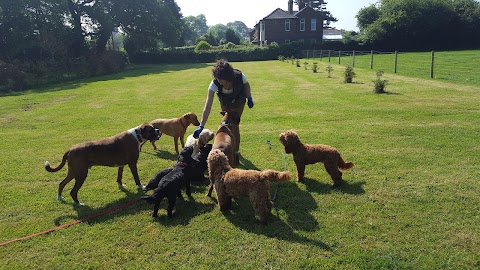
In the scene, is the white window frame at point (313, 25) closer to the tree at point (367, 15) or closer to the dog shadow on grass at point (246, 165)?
the tree at point (367, 15)

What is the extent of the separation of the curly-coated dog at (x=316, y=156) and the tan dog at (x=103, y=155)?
2613 millimetres

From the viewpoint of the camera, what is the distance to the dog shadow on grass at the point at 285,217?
4.40 metres

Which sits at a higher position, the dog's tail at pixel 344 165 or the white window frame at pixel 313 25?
the white window frame at pixel 313 25

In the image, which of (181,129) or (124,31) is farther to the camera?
(124,31)

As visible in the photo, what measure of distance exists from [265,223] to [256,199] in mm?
393

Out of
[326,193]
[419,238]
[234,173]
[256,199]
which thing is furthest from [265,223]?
[419,238]

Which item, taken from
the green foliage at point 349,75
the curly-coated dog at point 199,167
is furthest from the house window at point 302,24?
the curly-coated dog at point 199,167

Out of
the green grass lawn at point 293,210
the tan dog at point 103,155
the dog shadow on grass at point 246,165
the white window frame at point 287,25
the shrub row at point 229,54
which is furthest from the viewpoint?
the white window frame at point 287,25

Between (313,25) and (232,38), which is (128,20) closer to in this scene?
(232,38)

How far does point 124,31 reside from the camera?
166ft

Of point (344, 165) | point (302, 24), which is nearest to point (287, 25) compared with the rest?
point (302, 24)

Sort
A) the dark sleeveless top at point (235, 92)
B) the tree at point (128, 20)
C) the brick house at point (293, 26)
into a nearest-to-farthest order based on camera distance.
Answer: the dark sleeveless top at point (235, 92)
the tree at point (128, 20)
the brick house at point (293, 26)

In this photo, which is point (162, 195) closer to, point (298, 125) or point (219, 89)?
point (219, 89)

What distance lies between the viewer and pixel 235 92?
6.56 meters
